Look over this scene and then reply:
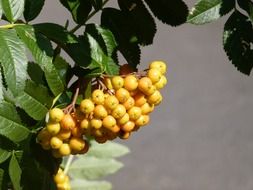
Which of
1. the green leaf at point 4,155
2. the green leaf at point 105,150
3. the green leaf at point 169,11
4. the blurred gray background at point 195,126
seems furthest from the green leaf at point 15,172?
the blurred gray background at point 195,126

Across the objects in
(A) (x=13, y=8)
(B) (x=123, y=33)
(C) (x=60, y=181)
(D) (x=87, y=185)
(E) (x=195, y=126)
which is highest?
(A) (x=13, y=8)

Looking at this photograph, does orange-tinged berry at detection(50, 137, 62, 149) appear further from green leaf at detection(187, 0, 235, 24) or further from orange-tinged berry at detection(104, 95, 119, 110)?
green leaf at detection(187, 0, 235, 24)

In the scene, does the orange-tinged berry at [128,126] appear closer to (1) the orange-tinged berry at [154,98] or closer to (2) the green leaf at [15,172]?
(1) the orange-tinged berry at [154,98]

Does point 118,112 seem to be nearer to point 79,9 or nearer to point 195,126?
point 79,9

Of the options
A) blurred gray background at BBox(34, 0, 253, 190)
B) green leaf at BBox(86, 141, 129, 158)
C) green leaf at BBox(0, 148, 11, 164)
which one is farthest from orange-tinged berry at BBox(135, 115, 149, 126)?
blurred gray background at BBox(34, 0, 253, 190)

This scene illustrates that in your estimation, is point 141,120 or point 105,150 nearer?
point 141,120

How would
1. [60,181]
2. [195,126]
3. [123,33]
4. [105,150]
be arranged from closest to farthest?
[123,33] < [60,181] < [105,150] < [195,126]

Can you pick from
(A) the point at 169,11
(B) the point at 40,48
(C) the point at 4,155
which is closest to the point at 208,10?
(A) the point at 169,11
